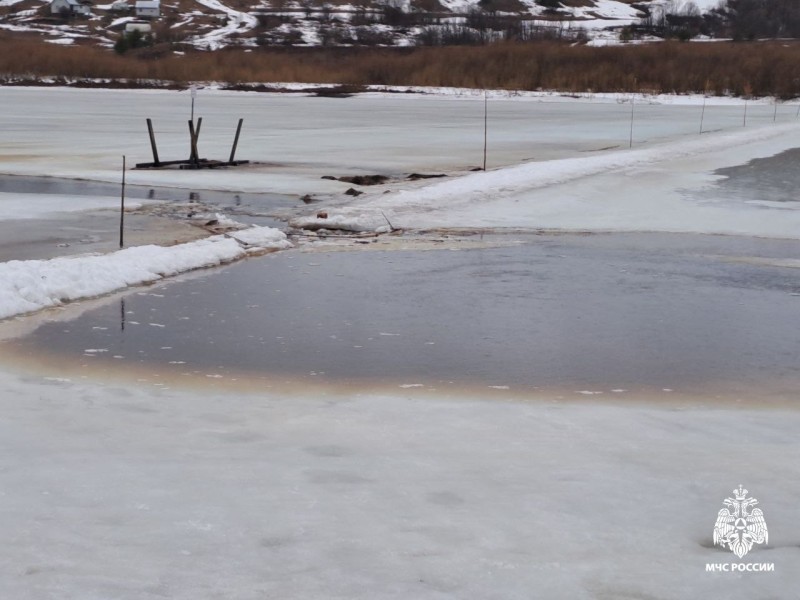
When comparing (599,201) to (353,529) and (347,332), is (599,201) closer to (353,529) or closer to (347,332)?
(347,332)

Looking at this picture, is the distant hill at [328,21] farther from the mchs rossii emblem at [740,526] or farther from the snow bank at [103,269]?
the mchs rossii emblem at [740,526]

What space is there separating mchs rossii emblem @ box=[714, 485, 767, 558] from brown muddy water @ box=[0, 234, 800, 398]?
2054 millimetres

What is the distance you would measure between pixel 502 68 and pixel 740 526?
211 feet

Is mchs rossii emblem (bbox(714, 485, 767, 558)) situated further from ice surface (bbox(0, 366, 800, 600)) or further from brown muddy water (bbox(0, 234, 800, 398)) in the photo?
brown muddy water (bbox(0, 234, 800, 398))

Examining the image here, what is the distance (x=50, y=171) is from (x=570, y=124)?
66.2ft

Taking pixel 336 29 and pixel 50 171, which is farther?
pixel 336 29

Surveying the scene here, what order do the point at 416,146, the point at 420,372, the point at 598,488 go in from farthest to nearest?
the point at 416,146, the point at 420,372, the point at 598,488

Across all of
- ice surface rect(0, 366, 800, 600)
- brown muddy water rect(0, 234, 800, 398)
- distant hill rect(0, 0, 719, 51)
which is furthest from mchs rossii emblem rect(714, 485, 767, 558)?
distant hill rect(0, 0, 719, 51)

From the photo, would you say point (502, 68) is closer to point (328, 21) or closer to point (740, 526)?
point (328, 21)

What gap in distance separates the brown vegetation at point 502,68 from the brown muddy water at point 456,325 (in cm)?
5092

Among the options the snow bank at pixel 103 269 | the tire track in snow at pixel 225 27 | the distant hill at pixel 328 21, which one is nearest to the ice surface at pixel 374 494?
the snow bank at pixel 103 269

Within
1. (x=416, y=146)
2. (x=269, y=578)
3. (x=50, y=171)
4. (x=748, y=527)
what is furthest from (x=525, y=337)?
(x=416, y=146)

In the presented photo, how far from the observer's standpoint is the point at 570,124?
119 ft

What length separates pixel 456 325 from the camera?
8.74 m
